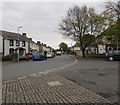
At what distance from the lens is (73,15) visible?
28031mm

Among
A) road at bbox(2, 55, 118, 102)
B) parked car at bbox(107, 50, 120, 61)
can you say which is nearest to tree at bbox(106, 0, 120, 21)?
parked car at bbox(107, 50, 120, 61)

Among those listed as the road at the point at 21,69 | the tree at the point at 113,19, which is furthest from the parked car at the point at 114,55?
the road at the point at 21,69

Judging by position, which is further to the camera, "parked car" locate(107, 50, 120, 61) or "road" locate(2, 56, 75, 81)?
"parked car" locate(107, 50, 120, 61)

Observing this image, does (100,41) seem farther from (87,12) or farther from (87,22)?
(87,12)

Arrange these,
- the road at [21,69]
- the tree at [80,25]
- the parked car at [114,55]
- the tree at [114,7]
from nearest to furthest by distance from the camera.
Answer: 1. the road at [21,69]
2. the tree at [114,7]
3. the parked car at [114,55]
4. the tree at [80,25]

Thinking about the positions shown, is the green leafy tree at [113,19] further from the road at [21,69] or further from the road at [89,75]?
the road at [21,69]

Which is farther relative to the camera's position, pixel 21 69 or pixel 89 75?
pixel 21 69

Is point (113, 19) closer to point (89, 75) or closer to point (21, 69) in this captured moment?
point (89, 75)

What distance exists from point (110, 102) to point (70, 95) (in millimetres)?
1349

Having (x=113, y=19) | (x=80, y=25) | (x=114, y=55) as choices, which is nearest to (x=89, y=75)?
(x=114, y=55)

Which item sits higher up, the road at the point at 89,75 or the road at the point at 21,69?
the road at the point at 89,75

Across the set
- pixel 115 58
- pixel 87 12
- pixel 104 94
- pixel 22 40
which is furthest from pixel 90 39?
pixel 104 94

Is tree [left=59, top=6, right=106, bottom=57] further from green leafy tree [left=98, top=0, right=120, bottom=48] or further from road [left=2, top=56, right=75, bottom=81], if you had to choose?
road [left=2, top=56, right=75, bottom=81]

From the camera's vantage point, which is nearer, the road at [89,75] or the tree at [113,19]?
the road at [89,75]
